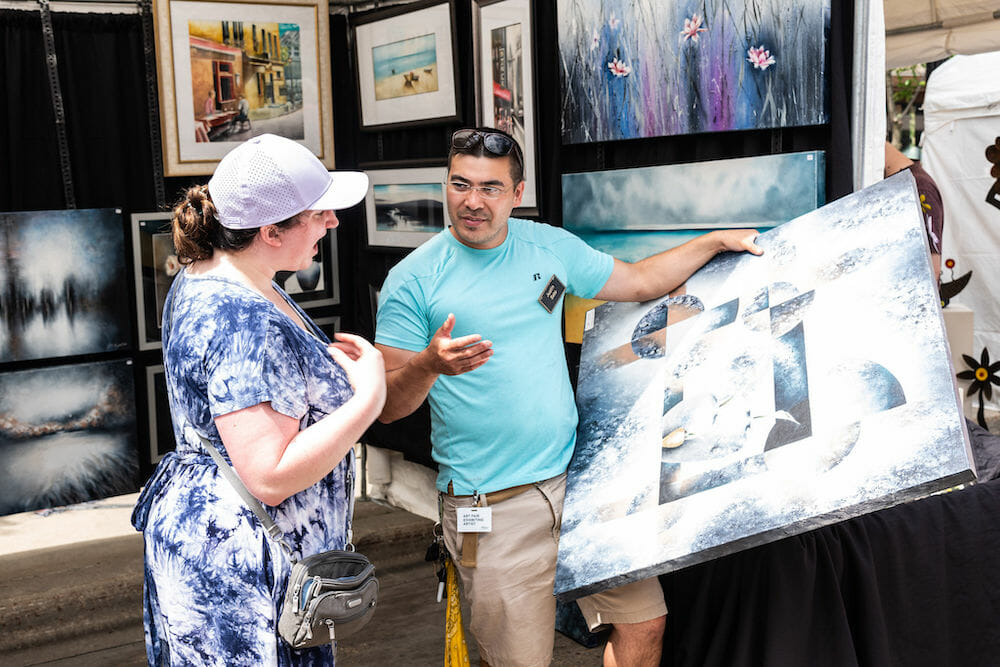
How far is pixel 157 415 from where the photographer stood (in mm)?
4191

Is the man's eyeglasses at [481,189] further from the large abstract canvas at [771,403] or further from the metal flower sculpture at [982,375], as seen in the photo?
the metal flower sculpture at [982,375]

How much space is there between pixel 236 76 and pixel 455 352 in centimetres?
266

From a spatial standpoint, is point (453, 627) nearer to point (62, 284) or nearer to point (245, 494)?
point (245, 494)

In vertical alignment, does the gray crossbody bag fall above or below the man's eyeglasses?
below

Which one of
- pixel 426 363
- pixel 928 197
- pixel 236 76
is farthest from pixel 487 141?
pixel 928 197

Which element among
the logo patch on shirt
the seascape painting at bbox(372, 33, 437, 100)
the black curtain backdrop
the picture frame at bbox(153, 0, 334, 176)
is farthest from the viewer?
the picture frame at bbox(153, 0, 334, 176)

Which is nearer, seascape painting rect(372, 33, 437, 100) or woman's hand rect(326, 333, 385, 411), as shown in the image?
woman's hand rect(326, 333, 385, 411)

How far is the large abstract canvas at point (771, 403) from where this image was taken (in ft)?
5.45

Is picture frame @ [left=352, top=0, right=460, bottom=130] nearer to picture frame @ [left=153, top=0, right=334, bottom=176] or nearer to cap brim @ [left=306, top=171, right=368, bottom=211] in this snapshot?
picture frame @ [left=153, top=0, right=334, bottom=176]

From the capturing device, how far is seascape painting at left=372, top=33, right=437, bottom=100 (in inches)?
153

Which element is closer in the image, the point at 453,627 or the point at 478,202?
the point at 478,202

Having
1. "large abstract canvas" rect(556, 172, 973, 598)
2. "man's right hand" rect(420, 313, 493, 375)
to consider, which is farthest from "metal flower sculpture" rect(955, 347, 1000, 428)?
"man's right hand" rect(420, 313, 493, 375)

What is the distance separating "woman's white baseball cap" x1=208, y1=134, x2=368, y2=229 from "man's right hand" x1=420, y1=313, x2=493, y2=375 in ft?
1.16

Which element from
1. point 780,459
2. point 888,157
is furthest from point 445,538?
point 888,157
